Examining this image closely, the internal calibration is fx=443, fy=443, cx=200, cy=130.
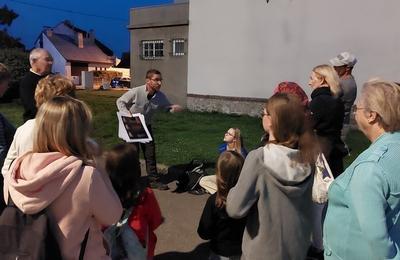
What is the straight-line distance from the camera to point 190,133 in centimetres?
1139

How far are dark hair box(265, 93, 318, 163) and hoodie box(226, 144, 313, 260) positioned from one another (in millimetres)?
50

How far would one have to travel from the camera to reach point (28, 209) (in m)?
2.10

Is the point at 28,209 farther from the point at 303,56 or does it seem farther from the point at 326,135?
the point at 303,56

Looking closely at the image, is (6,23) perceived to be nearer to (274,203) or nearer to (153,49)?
(153,49)

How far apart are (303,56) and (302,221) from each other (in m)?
12.2

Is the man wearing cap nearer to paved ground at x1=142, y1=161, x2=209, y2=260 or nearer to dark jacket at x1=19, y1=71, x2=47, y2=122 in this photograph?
paved ground at x1=142, y1=161, x2=209, y2=260

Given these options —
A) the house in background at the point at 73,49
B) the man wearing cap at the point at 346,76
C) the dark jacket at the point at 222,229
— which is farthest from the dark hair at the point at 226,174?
the house in background at the point at 73,49

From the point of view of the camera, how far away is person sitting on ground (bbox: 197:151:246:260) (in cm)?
329

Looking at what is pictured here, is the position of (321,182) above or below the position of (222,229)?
above

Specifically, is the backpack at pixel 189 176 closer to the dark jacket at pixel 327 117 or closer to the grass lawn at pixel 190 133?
the grass lawn at pixel 190 133

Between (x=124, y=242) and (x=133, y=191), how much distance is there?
41cm

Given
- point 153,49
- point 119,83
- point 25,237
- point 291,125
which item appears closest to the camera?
point 25,237

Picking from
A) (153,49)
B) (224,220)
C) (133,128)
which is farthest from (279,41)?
(224,220)

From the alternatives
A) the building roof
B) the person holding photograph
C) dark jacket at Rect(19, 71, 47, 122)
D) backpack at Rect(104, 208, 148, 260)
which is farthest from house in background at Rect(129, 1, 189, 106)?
the building roof
